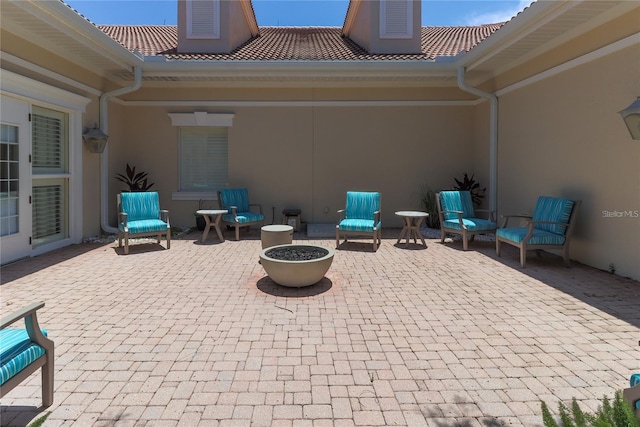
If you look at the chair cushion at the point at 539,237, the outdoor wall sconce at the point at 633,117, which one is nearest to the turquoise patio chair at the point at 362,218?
the chair cushion at the point at 539,237

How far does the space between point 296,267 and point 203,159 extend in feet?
20.0

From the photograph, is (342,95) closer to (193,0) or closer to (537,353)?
(193,0)

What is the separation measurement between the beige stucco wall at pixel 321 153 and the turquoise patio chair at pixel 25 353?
7296mm

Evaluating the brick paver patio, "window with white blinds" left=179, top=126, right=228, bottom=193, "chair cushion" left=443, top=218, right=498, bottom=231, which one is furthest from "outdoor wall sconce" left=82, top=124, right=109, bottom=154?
"chair cushion" left=443, top=218, right=498, bottom=231

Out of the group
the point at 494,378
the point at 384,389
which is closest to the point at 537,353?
the point at 494,378

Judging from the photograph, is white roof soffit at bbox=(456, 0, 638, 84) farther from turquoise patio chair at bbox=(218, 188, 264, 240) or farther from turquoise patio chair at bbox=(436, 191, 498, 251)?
turquoise patio chair at bbox=(218, 188, 264, 240)

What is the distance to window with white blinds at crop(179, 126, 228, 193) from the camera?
31.7 feet

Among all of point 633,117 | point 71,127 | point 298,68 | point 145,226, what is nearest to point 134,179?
point 71,127

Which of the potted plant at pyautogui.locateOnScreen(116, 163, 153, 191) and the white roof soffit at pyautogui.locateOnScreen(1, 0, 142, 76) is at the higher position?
the white roof soffit at pyautogui.locateOnScreen(1, 0, 142, 76)

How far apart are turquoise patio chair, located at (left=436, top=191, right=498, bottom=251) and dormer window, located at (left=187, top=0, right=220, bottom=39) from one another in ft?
25.0

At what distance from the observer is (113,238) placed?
811 cm

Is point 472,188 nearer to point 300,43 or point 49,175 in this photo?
point 300,43

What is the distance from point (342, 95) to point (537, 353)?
7.58 m

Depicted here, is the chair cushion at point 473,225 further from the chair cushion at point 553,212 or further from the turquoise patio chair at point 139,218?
the turquoise patio chair at point 139,218
